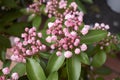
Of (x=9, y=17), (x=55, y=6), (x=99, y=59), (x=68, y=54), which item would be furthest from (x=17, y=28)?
(x=68, y=54)

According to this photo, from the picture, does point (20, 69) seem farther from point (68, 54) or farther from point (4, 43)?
point (4, 43)

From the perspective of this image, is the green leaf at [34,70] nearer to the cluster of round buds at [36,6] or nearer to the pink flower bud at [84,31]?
the pink flower bud at [84,31]

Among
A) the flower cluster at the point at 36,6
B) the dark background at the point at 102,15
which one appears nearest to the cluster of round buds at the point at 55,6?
the flower cluster at the point at 36,6

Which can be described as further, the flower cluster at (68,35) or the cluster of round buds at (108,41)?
the cluster of round buds at (108,41)

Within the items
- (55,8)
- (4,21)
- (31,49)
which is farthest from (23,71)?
(4,21)

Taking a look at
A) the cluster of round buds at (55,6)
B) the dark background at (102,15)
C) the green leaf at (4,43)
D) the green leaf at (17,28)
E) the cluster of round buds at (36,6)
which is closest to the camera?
the cluster of round buds at (55,6)

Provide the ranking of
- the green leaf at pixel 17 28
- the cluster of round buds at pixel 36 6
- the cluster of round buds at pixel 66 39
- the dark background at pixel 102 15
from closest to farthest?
the cluster of round buds at pixel 66 39, the cluster of round buds at pixel 36 6, the green leaf at pixel 17 28, the dark background at pixel 102 15

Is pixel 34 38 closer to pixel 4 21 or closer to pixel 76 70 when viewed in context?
pixel 76 70
